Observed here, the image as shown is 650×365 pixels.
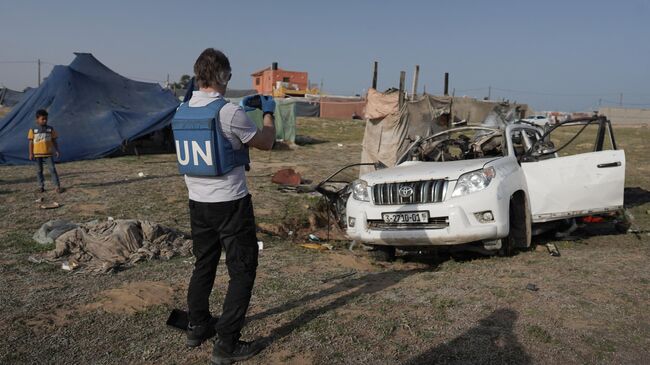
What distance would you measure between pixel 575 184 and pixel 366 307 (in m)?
3.41

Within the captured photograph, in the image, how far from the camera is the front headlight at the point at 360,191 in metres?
5.91

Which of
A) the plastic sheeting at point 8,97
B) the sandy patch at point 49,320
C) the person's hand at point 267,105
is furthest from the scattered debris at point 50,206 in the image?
the plastic sheeting at point 8,97

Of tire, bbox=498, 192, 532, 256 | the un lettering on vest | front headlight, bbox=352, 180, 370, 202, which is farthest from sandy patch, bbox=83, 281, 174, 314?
tire, bbox=498, 192, 532, 256

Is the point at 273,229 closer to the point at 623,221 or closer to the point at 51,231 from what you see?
the point at 51,231

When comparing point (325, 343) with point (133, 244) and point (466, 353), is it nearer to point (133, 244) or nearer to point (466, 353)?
point (466, 353)

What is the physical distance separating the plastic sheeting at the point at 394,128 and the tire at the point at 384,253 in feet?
17.9

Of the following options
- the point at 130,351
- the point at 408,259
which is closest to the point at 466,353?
A: the point at 130,351

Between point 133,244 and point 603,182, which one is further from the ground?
point 603,182

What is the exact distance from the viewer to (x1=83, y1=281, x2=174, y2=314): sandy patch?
4.10 m

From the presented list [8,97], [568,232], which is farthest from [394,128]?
[8,97]

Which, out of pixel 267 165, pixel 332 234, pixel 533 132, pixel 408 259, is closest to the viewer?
pixel 408 259

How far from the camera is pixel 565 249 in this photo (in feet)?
20.3

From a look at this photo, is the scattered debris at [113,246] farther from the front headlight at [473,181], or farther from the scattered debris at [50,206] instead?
the front headlight at [473,181]

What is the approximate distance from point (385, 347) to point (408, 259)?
10.0 ft
